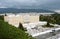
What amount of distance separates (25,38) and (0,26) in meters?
1.01

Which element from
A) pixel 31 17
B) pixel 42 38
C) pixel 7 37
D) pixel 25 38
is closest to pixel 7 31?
pixel 7 37

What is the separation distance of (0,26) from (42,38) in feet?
70.2

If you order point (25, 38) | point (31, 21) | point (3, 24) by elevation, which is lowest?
point (31, 21)

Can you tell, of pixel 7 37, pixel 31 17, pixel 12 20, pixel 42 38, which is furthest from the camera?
pixel 31 17

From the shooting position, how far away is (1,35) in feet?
26.7

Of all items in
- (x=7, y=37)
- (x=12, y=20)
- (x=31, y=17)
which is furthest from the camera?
(x=31, y=17)

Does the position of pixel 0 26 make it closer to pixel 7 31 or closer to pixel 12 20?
pixel 7 31

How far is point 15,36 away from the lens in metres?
8.25

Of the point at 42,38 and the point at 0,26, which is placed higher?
the point at 0,26

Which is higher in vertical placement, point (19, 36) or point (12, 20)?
point (19, 36)

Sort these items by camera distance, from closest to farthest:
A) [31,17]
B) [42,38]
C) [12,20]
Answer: [42,38]
[12,20]
[31,17]

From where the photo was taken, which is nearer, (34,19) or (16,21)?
(16,21)

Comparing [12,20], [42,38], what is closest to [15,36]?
[42,38]

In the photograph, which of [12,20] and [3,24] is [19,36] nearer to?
[3,24]
